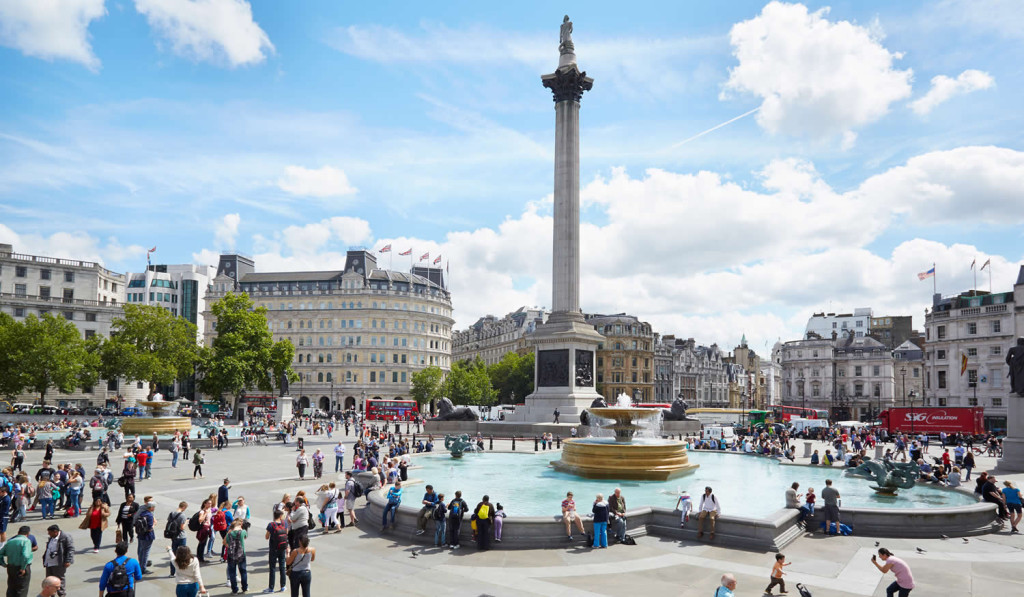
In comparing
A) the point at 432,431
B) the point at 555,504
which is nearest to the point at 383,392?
the point at 432,431

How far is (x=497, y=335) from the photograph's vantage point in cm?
12988

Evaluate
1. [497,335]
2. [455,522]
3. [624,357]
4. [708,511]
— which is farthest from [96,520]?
[497,335]

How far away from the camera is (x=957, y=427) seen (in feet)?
164

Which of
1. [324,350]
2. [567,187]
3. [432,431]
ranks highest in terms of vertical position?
[567,187]

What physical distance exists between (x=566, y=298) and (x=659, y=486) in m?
29.4

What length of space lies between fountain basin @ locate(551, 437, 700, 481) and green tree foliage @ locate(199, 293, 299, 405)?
43772 mm

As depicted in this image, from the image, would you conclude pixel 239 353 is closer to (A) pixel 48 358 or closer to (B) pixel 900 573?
(A) pixel 48 358

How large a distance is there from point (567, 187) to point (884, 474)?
3434 cm

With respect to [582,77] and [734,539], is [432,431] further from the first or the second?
[734,539]

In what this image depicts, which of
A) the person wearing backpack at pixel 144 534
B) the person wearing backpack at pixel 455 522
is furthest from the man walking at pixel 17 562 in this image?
the person wearing backpack at pixel 455 522

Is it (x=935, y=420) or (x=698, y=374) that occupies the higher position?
(x=698, y=374)

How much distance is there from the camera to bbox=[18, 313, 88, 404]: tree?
5888cm

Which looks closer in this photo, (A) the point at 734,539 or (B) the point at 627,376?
(A) the point at 734,539

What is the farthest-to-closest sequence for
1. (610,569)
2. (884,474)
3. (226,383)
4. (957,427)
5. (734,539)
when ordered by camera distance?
(226,383)
(957,427)
(884,474)
(734,539)
(610,569)
